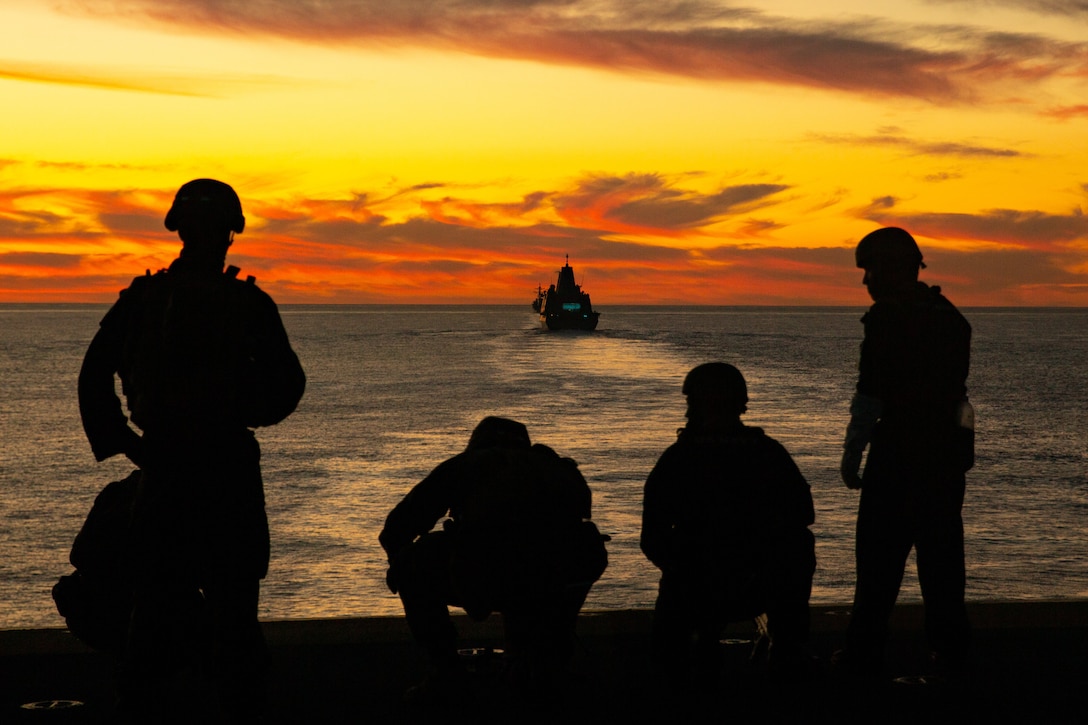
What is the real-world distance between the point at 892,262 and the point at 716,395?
105 centimetres

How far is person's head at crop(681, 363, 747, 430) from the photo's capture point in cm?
467

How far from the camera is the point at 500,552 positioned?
461 centimetres

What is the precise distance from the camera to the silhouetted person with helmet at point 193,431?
4254 millimetres

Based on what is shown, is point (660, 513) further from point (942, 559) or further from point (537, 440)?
point (537, 440)

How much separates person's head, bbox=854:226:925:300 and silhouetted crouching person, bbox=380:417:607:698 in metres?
1.57

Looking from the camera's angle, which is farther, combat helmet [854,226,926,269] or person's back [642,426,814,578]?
combat helmet [854,226,926,269]

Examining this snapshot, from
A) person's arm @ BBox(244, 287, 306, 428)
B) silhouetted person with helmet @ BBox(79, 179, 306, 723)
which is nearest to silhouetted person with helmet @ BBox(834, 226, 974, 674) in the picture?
person's arm @ BBox(244, 287, 306, 428)

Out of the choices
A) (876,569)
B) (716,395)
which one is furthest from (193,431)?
(876,569)

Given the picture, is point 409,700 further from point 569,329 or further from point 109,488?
point 569,329

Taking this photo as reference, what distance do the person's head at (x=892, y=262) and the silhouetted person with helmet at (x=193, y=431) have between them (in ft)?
7.85

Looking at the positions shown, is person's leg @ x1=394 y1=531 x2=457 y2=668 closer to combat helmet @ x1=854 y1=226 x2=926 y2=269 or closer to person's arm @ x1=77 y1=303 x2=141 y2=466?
person's arm @ x1=77 y1=303 x2=141 y2=466

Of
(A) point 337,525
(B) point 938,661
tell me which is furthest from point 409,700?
(A) point 337,525

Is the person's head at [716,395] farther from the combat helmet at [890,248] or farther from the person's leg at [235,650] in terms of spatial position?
the person's leg at [235,650]

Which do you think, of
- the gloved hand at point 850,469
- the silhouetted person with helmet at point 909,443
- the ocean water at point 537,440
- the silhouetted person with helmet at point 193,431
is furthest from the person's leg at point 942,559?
the ocean water at point 537,440
